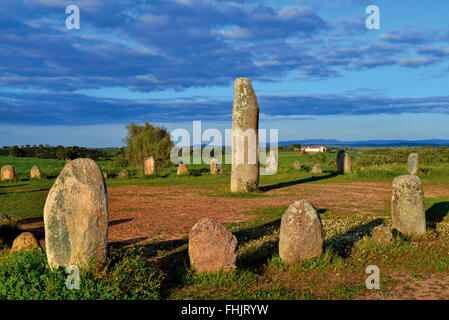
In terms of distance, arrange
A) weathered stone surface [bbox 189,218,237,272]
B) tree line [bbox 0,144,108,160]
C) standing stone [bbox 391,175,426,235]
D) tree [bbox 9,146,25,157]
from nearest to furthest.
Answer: weathered stone surface [bbox 189,218,237,272] → standing stone [bbox 391,175,426,235] → tree line [bbox 0,144,108,160] → tree [bbox 9,146,25,157]

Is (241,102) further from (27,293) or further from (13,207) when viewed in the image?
(27,293)

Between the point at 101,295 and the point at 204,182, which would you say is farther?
the point at 204,182

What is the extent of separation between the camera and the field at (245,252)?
23.6 ft

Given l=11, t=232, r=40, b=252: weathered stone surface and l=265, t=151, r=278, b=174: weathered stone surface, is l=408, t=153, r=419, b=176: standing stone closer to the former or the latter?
l=265, t=151, r=278, b=174: weathered stone surface

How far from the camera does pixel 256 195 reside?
21.2 m

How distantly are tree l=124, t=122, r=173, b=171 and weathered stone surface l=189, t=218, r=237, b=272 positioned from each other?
1360 inches

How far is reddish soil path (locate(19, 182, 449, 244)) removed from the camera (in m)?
13.1

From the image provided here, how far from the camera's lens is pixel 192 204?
1833 centimetres

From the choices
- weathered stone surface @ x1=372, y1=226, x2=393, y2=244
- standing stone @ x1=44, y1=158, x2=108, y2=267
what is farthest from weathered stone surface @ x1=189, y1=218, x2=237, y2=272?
weathered stone surface @ x1=372, y1=226, x2=393, y2=244

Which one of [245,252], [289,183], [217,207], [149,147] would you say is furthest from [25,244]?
[149,147]

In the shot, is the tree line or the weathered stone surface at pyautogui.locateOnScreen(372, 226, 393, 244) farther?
the tree line

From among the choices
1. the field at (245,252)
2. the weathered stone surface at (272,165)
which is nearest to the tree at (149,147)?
the weathered stone surface at (272,165)

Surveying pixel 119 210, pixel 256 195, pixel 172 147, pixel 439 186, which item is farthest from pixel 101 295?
pixel 172 147
